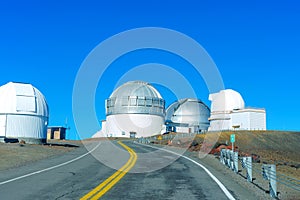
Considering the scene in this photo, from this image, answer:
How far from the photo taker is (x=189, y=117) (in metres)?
96.8

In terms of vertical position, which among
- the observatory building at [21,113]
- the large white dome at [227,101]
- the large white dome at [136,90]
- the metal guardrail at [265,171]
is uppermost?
the large white dome at [136,90]

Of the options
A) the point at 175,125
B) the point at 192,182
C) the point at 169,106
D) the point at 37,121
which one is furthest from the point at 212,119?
the point at 192,182

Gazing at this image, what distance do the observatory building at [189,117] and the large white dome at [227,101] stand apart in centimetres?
641

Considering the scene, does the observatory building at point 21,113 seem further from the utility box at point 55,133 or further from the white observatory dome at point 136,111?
the utility box at point 55,133

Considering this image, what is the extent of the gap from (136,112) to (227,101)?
22.3m

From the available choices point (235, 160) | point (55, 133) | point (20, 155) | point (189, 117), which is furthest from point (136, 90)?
point (235, 160)

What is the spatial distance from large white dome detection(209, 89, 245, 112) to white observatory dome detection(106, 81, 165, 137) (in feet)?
45.2

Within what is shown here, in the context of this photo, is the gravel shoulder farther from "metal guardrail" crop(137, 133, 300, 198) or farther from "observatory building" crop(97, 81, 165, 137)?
"observatory building" crop(97, 81, 165, 137)

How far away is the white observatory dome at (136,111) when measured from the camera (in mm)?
89375

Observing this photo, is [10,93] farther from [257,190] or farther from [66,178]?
[257,190]

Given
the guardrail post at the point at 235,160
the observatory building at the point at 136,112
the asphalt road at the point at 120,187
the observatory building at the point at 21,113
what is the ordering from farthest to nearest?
the observatory building at the point at 136,112
the observatory building at the point at 21,113
the guardrail post at the point at 235,160
the asphalt road at the point at 120,187

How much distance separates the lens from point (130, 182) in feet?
39.6

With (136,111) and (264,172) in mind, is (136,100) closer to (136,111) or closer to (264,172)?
(136,111)

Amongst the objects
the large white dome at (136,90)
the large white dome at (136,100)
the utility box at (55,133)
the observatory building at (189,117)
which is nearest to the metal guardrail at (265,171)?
the large white dome at (136,100)
